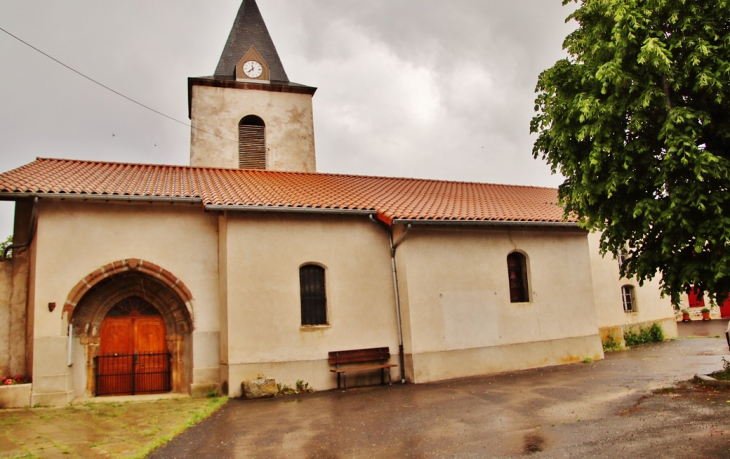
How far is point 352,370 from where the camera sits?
12500 mm

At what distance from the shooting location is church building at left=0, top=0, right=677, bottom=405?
1176 centimetres

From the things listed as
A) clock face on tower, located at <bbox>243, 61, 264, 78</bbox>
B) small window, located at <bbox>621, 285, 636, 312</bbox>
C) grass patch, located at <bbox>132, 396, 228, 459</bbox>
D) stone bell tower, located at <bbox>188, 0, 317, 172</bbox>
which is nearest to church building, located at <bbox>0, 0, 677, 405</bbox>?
grass patch, located at <bbox>132, 396, 228, 459</bbox>

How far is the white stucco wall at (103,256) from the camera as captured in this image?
36.6 feet

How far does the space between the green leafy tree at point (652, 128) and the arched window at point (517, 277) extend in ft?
16.9

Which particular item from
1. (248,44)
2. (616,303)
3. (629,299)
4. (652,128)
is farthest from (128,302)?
(629,299)

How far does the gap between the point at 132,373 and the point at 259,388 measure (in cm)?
339

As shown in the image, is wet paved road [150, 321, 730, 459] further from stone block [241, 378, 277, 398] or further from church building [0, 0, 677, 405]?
church building [0, 0, 677, 405]

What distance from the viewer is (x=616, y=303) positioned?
19.2m

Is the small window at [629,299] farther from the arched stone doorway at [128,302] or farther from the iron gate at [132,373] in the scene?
the iron gate at [132,373]

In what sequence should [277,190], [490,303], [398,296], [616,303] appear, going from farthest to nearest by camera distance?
[616,303] → [277,190] → [490,303] → [398,296]

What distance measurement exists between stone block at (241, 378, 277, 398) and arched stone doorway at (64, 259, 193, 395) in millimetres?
2022

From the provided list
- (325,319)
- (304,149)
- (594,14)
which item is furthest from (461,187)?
(594,14)

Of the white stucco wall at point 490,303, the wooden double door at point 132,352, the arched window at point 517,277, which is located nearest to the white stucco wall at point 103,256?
the wooden double door at point 132,352

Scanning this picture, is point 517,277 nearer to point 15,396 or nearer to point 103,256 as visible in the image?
point 103,256
